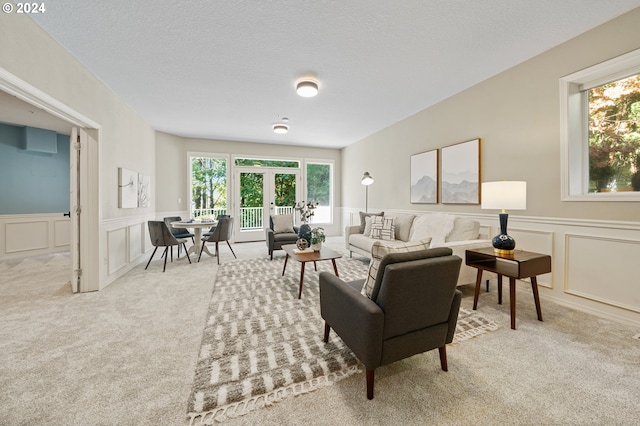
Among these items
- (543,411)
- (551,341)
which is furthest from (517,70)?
(543,411)

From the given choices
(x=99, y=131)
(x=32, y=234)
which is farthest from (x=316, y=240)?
→ (x=32, y=234)

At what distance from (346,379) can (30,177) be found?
7220mm

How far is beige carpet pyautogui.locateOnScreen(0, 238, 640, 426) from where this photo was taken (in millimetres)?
1310

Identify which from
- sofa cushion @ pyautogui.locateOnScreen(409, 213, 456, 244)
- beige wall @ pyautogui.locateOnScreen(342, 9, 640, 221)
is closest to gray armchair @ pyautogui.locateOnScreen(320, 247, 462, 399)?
sofa cushion @ pyautogui.locateOnScreen(409, 213, 456, 244)

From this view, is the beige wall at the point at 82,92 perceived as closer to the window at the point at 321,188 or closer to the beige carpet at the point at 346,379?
the beige carpet at the point at 346,379

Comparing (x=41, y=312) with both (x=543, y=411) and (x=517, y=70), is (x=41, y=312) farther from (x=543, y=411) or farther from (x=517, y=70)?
(x=517, y=70)

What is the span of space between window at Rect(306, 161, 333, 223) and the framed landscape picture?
131 inches

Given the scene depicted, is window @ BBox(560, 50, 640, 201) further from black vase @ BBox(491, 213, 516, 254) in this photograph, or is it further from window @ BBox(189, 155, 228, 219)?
window @ BBox(189, 155, 228, 219)

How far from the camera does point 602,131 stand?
Result: 8.32 ft

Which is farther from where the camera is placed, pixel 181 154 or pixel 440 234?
pixel 181 154

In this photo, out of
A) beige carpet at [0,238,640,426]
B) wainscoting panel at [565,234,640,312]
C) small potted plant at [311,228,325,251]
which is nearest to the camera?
beige carpet at [0,238,640,426]

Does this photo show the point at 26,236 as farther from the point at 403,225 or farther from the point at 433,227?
the point at 433,227

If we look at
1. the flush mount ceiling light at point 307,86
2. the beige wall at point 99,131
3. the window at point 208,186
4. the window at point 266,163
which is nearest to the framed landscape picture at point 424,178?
the flush mount ceiling light at point 307,86

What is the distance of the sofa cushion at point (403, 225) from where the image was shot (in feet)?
13.9
